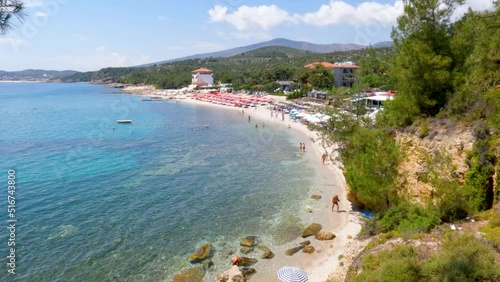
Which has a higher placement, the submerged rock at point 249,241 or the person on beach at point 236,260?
the person on beach at point 236,260

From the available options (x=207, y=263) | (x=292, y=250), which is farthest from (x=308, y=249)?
(x=207, y=263)

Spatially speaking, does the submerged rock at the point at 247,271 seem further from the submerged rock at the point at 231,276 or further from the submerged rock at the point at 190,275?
the submerged rock at the point at 190,275

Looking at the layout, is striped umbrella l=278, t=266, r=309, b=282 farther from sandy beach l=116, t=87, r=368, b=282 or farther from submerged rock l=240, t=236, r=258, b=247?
submerged rock l=240, t=236, r=258, b=247

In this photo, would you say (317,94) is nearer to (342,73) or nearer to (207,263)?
(342,73)

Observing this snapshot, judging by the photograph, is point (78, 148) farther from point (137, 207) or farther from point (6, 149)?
point (137, 207)

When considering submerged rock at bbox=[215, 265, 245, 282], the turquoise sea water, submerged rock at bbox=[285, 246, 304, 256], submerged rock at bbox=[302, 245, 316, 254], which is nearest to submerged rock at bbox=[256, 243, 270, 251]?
the turquoise sea water

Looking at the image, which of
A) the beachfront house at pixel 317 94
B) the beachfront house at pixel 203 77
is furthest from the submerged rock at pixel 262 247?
the beachfront house at pixel 203 77
